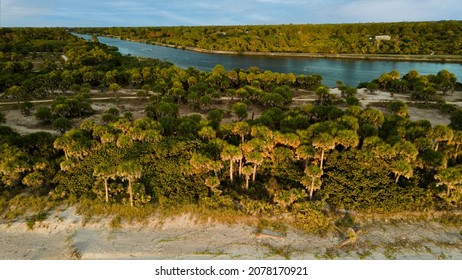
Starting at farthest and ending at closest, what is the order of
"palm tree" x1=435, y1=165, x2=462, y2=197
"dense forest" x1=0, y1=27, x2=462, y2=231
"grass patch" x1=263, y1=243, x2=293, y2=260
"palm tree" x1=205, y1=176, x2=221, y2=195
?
1. "palm tree" x1=205, y1=176, x2=221, y2=195
2. "dense forest" x1=0, y1=27, x2=462, y2=231
3. "palm tree" x1=435, y1=165, x2=462, y2=197
4. "grass patch" x1=263, y1=243, x2=293, y2=260

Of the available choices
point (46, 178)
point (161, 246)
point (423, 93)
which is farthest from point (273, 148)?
point (423, 93)

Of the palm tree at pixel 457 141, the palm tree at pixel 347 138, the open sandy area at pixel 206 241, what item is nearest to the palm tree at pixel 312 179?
the open sandy area at pixel 206 241

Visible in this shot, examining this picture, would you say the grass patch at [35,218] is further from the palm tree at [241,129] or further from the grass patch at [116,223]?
the palm tree at [241,129]

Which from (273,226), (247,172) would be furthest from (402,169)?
(247,172)

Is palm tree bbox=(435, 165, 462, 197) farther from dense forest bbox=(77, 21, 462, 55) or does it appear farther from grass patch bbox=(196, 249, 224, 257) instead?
dense forest bbox=(77, 21, 462, 55)

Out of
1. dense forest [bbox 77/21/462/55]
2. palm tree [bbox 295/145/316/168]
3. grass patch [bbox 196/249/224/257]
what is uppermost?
dense forest [bbox 77/21/462/55]

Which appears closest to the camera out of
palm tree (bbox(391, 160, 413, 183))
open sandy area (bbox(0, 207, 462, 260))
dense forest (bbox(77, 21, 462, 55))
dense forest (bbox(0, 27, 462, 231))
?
open sandy area (bbox(0, 207, 462, 260))

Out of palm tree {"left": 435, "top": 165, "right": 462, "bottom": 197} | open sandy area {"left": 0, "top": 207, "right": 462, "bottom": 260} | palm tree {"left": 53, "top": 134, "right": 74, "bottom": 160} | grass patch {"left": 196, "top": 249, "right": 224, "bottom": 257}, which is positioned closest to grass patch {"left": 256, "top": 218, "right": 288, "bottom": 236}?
open sandy area {"left": 0, "top": 207, "right": 462, "bottom": 260}
